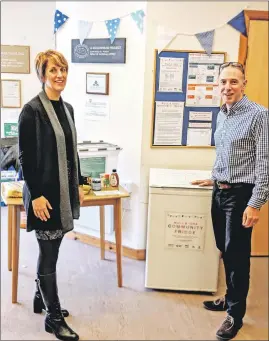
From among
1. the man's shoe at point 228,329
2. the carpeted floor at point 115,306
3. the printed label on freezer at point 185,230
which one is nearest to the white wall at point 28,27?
the carpeted floor at point 115,306

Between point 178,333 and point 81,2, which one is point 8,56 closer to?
point 81,2

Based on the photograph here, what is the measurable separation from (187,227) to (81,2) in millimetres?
1515

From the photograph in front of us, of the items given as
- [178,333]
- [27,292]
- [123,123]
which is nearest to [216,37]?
[123,123]

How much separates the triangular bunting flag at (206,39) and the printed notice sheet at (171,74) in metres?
0.15

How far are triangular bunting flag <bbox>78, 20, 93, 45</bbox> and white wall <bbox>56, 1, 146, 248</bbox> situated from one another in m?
0.03

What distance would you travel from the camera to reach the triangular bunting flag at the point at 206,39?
216cm

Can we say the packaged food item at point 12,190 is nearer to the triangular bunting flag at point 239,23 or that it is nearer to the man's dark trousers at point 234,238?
the man's dark trousers at point 234,238

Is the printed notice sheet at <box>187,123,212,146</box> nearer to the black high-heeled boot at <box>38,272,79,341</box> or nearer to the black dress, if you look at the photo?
the black dress

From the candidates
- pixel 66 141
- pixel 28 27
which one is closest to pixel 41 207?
pixel 66 141

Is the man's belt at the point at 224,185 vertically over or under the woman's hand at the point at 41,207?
over

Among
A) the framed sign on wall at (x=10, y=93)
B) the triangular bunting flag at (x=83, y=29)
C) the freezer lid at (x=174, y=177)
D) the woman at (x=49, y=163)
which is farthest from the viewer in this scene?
the framed sign on wall at (x=10, y=93)

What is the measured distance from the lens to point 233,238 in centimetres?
168

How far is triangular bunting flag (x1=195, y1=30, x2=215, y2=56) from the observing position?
2.16 meters

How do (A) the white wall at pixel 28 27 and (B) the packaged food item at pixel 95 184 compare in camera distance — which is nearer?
(B) the packaged food item at pixel 95 184
